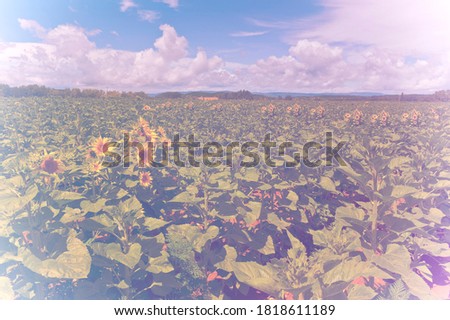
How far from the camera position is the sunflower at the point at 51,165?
3373 mm

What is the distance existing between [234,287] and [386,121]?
12.7m

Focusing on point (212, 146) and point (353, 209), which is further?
point (212, 146)

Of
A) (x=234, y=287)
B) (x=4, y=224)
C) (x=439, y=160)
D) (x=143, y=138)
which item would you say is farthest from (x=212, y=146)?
(x=439, y=160)

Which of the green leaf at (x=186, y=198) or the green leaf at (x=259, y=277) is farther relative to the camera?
the green leaf at (x=186, y=198)

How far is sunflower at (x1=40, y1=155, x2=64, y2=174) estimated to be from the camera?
11.1ft

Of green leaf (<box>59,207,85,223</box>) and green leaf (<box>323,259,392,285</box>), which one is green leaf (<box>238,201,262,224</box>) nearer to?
green leaf (<box>323,259,392,285</box>)

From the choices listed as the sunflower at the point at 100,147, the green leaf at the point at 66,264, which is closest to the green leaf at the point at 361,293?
the green leaf at the point at 66,264

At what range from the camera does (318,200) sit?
564 cm

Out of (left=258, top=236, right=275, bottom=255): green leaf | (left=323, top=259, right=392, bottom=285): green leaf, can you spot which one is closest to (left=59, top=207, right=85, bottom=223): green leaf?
(left=258, top=236, right=275, bottom=255): green leaf

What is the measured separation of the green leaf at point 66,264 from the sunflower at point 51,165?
95cm

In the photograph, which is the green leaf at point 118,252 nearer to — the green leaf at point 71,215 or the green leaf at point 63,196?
the green leaf at point 71,215

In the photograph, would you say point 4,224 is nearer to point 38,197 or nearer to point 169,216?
point 38,197
